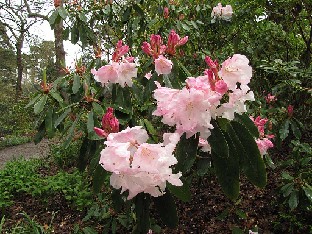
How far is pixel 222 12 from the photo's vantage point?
3.23m

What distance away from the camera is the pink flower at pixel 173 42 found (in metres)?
1.49

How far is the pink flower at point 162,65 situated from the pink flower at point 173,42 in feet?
0.20

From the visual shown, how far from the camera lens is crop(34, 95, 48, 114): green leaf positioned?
187cm

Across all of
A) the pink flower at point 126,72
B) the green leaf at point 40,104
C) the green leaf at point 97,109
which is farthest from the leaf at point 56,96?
the pink flower at point 126,72

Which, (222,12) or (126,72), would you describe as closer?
(126,72)

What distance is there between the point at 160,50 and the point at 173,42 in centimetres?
9

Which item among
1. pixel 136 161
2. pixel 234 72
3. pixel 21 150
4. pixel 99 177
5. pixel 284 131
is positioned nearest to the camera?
pixel 136 161

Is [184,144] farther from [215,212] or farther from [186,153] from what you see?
[215,212]

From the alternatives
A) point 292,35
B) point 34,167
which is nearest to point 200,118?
point 292,35

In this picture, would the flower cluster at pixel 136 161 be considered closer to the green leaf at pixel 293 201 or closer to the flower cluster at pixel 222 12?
the green leaf at pixel 293 201

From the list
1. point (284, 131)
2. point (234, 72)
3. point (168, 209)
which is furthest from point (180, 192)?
point (284, 131)

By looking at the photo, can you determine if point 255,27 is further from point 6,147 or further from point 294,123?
point 6,147

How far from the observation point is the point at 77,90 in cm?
208

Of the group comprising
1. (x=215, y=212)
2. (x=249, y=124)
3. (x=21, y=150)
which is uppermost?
(x=249, y=124)
